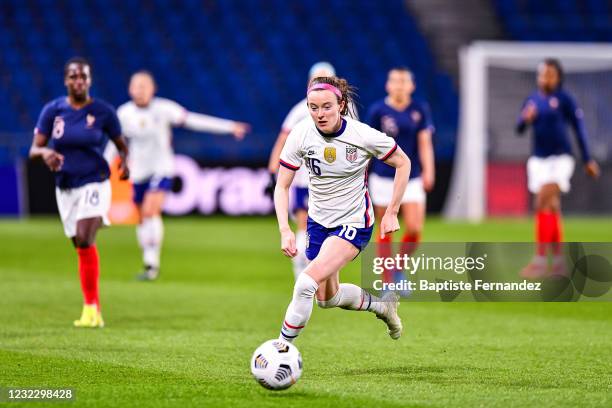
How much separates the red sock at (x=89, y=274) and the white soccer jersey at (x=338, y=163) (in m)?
3.01

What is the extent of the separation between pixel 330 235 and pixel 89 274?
3.21m

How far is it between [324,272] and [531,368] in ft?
5.29

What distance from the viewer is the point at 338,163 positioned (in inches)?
304

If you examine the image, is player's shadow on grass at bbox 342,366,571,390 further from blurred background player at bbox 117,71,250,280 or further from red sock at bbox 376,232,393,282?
blurred background player at bbox 117,71,250,280

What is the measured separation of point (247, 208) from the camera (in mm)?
24938

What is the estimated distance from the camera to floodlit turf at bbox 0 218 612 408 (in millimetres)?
7000

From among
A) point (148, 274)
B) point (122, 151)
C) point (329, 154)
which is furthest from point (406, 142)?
point (329, 154)

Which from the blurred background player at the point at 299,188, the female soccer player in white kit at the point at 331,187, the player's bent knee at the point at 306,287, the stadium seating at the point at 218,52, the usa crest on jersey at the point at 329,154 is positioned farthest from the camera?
the stadium seating at the point at 218,52

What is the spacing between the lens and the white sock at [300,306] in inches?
290

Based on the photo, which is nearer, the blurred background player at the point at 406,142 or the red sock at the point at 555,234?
the blurred background player at the point at 406,142

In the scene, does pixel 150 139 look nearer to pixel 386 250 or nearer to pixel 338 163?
pixel 386 250

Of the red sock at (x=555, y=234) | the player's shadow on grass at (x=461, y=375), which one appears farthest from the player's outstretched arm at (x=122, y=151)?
the red sock at (x=555, y=234)

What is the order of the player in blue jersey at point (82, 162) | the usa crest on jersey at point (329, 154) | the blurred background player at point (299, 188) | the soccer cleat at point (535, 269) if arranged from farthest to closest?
the soccer cleat at point (535, 269)
the blurred background player at point (299, 188)
the player in blue jersey at point (82, 162)
the usa crest on jersey at point (329, 154)

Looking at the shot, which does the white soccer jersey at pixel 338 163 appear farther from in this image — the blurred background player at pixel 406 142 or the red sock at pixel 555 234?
the red sock at pixel 555 234
